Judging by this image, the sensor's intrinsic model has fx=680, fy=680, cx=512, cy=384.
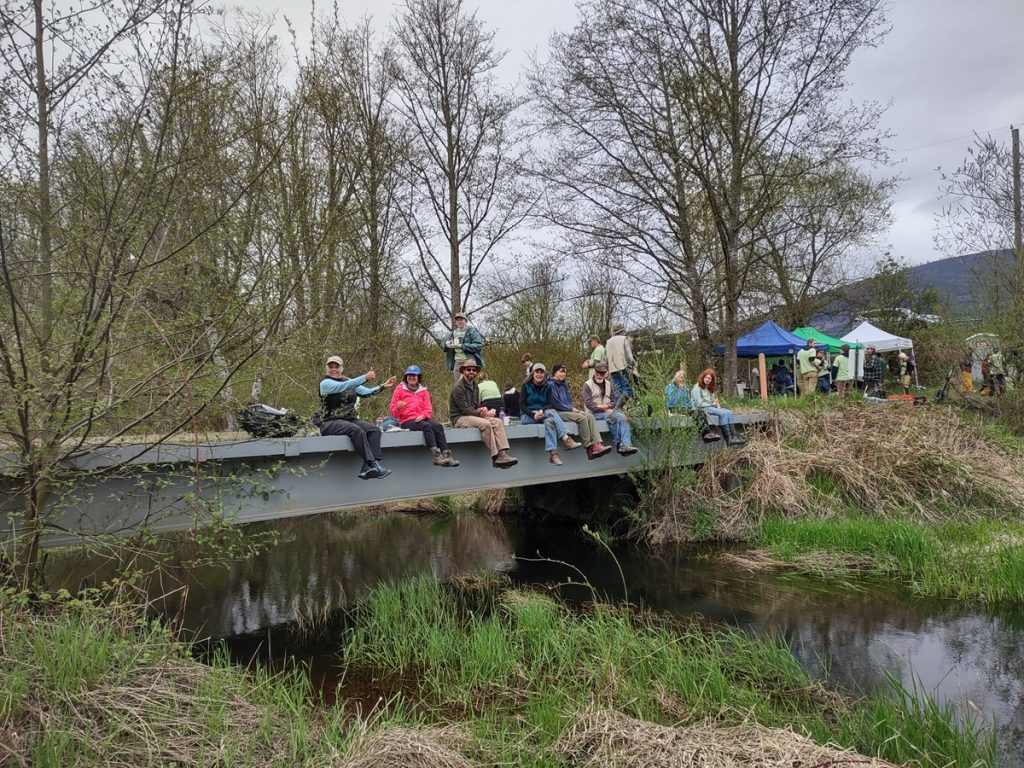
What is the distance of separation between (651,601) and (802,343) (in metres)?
13.4

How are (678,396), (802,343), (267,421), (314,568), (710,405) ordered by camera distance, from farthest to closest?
(802,343) → (710,405) → (314,568) → (678,396) → (267,421)

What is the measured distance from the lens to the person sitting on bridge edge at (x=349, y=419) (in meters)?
7.21

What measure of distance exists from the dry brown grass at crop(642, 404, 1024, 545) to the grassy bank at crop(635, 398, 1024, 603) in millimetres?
17

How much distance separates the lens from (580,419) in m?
9.80

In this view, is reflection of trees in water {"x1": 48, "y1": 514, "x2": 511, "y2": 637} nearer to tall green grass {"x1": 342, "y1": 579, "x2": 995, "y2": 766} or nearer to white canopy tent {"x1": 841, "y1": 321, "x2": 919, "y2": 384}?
tall green grass {"x1": 342, "y1": 579, "x2": 995, "y2": 766}

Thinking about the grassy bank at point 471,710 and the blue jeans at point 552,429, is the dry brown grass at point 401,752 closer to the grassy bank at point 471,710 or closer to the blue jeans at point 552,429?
the grassy bank at point 471,710

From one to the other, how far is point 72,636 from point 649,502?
28.8 ft

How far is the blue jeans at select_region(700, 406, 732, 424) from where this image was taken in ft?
36.3

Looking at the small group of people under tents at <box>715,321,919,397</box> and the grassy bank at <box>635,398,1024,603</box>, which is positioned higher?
the small group of people under tents at <box>715,321,919,397</box>

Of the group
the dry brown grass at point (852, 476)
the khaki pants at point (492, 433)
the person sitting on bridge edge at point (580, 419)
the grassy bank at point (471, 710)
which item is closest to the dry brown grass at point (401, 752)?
the grassy bank at point (471, 710)

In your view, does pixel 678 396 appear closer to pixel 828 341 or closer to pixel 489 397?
pixel 489 397

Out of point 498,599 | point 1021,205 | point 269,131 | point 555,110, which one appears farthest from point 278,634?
point 1021,205

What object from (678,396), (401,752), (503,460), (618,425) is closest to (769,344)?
(678,396)

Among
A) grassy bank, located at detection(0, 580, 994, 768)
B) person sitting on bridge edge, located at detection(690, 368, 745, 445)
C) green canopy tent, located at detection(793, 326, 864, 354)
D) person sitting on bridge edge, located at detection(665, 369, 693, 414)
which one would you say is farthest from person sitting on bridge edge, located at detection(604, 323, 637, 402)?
green canopy tent, located at detection(793, 326, 864, 354)
